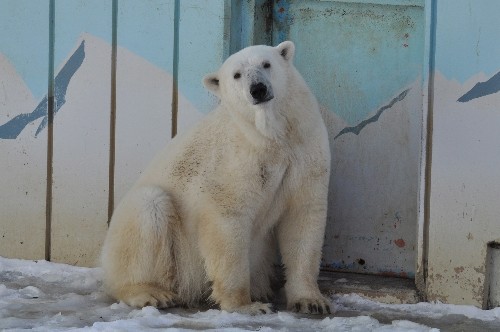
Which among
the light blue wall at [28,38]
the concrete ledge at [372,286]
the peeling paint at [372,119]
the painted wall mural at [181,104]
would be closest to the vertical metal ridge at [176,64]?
the painted wall mural at [181,104]

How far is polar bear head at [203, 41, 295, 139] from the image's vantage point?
15.0 feet

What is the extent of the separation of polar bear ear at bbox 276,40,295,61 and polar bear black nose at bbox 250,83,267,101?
1.01 feet

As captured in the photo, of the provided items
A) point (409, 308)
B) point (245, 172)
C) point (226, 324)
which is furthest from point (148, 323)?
point (409, 308)

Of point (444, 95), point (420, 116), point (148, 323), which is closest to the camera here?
point (148, 323)

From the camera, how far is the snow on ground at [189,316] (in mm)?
4406

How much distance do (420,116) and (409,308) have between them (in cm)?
98

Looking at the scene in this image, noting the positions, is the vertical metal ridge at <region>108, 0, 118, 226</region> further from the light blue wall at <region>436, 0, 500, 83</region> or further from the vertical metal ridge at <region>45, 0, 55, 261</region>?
the light blue wall at <region>436, 0, 500, 83</region>

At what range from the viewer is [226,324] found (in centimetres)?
448

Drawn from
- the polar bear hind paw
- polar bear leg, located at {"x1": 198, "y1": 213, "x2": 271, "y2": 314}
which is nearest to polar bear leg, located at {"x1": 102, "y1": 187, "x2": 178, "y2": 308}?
the polar bear hind paw

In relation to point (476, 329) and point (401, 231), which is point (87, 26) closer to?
point (401, 231)

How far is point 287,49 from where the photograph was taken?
4.80 meters

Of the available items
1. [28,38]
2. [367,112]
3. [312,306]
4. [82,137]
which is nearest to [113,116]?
[82,137]

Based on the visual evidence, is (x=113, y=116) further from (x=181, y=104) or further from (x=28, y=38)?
(x=28, y=38)

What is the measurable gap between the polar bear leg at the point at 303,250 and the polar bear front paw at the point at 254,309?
0.15 m
